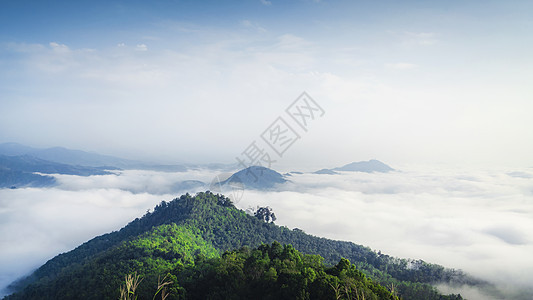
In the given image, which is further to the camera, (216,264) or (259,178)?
(259,178)

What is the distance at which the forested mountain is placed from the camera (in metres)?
22.8

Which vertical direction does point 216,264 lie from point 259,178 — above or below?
below

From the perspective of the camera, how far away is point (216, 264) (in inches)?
1073

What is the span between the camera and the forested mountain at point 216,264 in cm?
2283

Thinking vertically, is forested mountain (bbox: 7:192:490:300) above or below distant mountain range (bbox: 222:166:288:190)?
below

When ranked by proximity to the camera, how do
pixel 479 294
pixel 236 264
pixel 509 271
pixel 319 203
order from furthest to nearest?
pixel 319 203
pixel 509 271
pixel 479 294
pixel 236 264

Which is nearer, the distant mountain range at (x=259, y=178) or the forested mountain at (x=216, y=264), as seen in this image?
the forested mountain at (x=216, y=264)

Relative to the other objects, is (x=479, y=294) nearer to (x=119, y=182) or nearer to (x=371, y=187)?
(x=371, y=187)

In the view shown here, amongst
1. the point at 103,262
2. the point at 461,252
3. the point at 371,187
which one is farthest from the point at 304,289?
the point at 371,187

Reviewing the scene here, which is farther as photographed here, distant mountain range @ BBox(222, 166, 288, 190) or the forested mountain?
distant mountain range @ BBox(222, 166, 288, 190)

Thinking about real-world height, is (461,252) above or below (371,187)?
below

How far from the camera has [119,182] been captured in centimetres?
19550

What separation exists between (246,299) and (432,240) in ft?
301

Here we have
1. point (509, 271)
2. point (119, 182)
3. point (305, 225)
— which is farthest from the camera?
point (119, 182)
